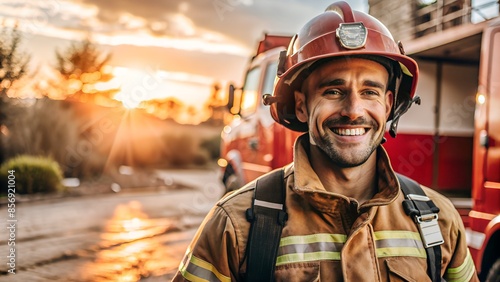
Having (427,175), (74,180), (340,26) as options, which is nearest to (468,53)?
(427,175)

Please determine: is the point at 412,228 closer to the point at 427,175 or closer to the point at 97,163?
the point at 427,175

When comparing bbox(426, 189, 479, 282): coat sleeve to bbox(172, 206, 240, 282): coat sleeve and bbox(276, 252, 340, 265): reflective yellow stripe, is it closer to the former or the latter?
bbox(276, 252, 340, 265): reflective yellow stripe

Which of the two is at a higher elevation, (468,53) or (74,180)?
(468,53)

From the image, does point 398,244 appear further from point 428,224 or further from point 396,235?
point 428,224

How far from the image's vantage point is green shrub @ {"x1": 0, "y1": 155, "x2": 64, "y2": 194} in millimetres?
11578

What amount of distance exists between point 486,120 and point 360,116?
2.47m

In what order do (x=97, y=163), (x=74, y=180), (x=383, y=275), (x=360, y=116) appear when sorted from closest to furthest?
(x=383, y=275), (x=360, y=116), (x=74, y=180), (x=97, y=163)

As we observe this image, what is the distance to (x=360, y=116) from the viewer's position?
7.02 feet

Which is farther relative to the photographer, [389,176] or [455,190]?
[455,190]

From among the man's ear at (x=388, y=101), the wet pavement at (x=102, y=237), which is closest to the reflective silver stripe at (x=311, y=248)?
the man's ear at (x=388, y=101)

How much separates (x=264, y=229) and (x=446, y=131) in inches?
174

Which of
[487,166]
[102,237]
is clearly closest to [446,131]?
[487,166]

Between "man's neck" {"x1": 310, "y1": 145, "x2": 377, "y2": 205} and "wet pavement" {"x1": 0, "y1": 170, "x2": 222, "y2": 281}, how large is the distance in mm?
3809

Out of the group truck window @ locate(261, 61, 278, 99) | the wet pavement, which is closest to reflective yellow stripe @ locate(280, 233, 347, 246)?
the wet pavement
